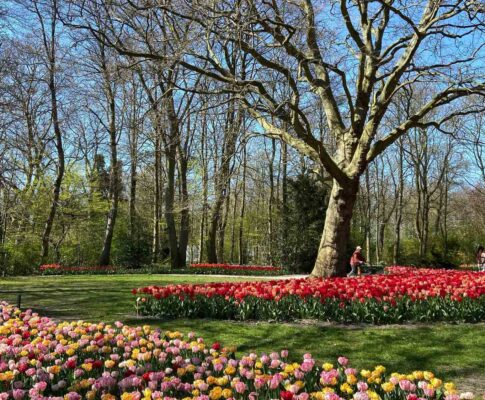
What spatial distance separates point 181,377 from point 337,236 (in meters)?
9.15

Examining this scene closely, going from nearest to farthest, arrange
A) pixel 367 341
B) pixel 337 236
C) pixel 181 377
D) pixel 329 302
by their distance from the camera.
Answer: pixel 181 377 → pixel 367 341 → pixel 329 302 → pixel 337 236

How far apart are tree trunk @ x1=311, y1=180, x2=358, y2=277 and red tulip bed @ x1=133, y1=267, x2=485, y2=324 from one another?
3691mm

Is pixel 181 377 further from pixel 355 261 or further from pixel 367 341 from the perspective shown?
pixel 355 261

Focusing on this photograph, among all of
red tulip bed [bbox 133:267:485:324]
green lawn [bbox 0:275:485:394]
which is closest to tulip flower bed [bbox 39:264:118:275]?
green lawn [bbox 0:275:485:394]

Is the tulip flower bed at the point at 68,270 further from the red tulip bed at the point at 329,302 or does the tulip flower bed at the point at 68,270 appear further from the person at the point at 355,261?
the red tulip bed at the point at 329,302

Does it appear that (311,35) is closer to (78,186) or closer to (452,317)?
(452,317)

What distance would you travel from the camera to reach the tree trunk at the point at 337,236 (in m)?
12.3

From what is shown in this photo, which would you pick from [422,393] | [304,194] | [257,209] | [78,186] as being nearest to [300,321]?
[422,393]

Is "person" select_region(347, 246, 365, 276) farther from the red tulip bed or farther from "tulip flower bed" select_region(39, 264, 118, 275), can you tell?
"tulip flower bed" select_region(39, 264, 118, 275)

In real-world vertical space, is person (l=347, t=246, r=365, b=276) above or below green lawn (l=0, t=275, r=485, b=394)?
above

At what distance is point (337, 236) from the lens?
12.4m

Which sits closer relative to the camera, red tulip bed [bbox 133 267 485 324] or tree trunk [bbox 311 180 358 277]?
red tulip bed [bbox 133 267 485 324]

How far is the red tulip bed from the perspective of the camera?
7586 millimetres

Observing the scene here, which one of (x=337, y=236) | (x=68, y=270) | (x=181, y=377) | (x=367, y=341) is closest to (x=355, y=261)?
(x=337, y=236)
